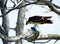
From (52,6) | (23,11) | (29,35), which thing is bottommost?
(23,11)

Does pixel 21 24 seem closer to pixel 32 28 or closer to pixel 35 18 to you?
pixel 35 18

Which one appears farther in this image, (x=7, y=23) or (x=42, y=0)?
(x=7, y=23)

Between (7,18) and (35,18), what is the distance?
4.99ft

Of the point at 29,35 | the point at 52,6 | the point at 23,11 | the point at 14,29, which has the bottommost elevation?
the point at 14,29

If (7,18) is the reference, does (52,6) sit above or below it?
above

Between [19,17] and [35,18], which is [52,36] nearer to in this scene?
[35,18]

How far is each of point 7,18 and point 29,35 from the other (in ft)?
5.73

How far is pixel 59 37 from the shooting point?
2.03 metres

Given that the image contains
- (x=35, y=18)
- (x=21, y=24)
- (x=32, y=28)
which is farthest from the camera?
(x=21, y=24)

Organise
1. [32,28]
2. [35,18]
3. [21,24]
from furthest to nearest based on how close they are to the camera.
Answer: [21,24], [35,18], [32,28]

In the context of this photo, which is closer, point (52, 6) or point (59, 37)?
point (52, 6)

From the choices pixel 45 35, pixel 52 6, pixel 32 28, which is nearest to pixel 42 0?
pixel 52 6

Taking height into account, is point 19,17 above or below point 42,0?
below

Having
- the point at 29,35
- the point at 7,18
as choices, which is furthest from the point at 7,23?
the point at 29,35
